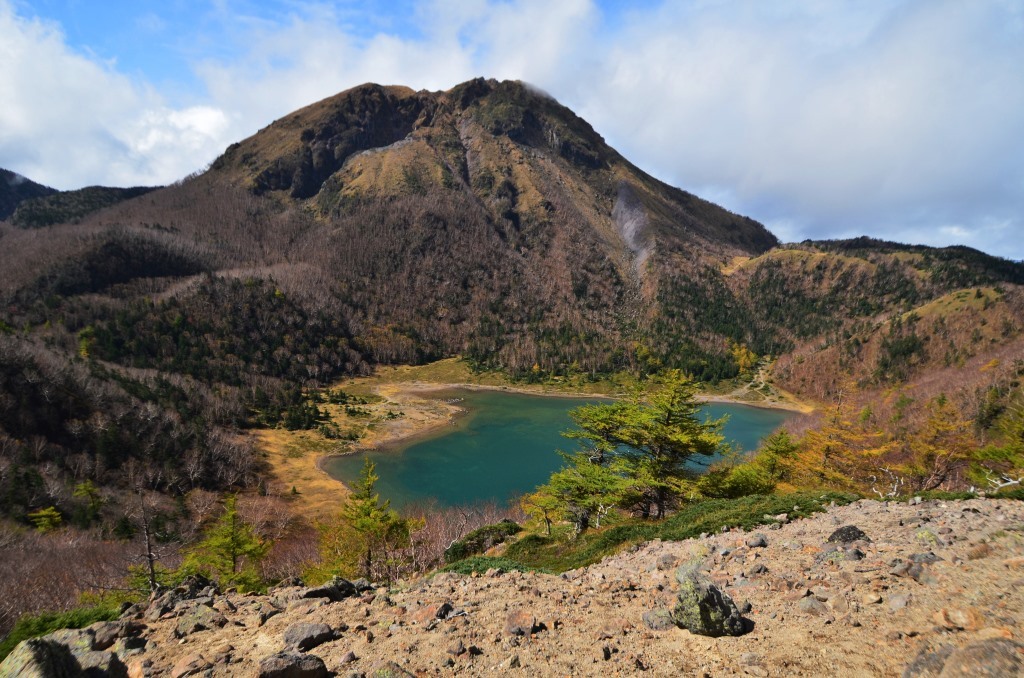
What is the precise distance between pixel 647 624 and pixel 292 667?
639 centimetres

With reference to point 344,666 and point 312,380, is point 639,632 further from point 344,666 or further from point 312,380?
point 312,380

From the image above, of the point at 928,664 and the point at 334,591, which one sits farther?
the point at 334,591

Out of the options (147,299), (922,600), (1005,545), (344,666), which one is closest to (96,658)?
(344,666)

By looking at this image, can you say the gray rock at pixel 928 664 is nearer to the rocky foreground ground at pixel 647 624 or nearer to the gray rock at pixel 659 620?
the rocky foreground ground at pixel 647 624

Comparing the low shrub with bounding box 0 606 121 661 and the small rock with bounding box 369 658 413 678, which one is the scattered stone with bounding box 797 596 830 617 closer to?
the small rock with bounding box 369 658 413 678

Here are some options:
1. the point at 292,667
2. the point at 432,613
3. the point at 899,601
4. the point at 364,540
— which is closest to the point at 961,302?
the point at 364,540

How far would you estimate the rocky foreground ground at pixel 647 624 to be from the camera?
256 inches

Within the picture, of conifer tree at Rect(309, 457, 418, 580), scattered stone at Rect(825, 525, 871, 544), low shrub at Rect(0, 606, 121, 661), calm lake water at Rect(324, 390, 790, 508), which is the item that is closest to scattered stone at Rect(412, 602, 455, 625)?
low shrub at Rect(0, 606, 121, 661)

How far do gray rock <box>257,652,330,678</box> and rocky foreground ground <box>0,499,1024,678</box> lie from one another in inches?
0.8

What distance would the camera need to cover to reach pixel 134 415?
71.9m

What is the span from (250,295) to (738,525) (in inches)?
7806

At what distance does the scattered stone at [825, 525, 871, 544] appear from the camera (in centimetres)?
1137

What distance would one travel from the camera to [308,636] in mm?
8094

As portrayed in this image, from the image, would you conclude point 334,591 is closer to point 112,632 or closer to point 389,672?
point 112,632
